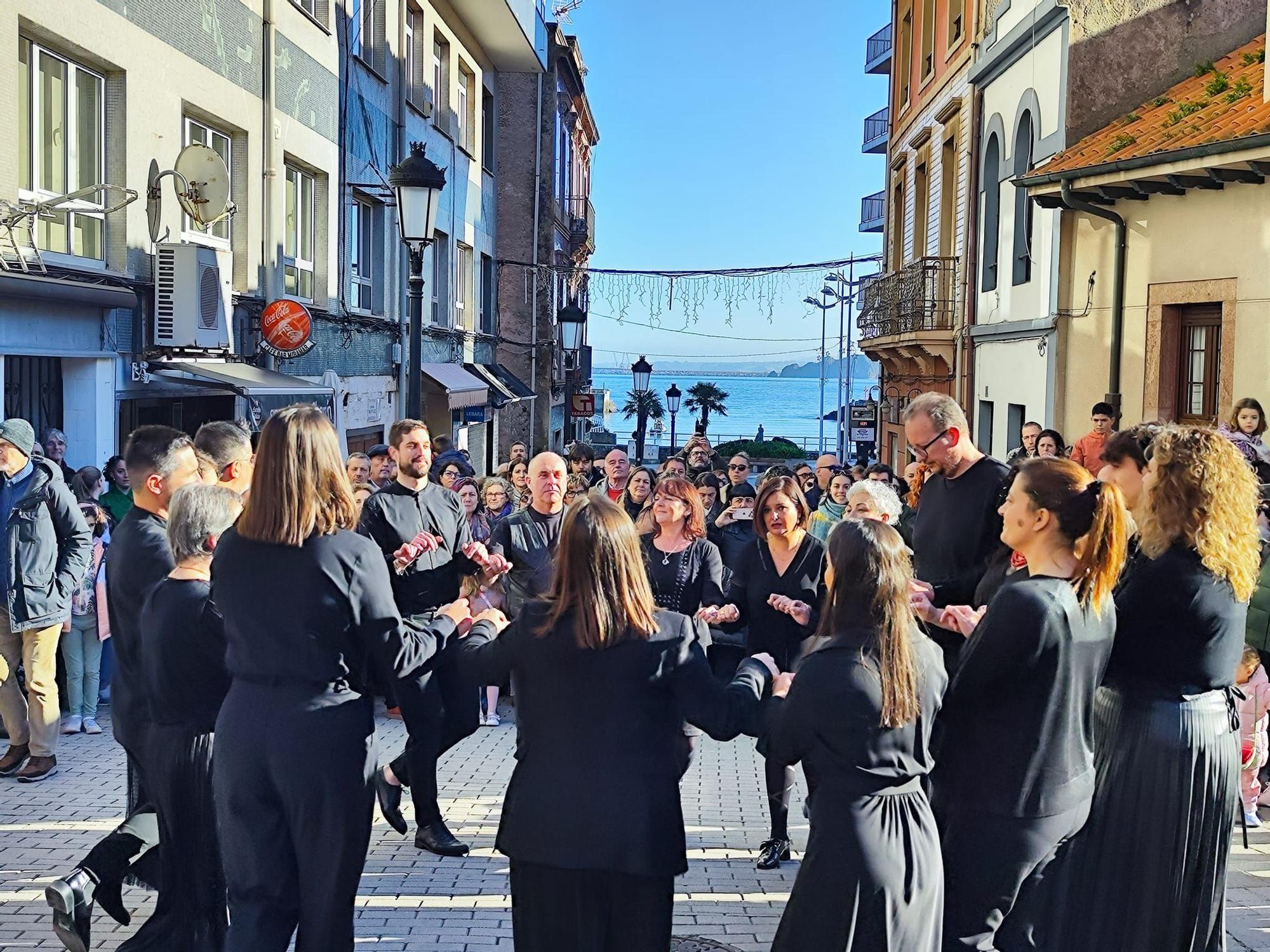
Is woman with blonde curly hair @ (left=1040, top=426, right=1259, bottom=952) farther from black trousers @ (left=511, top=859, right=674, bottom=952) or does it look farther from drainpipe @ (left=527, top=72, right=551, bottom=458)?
drainpipe @ (left=527, top=72, right=551, bottom=458)

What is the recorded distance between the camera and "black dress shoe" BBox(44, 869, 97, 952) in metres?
4.77

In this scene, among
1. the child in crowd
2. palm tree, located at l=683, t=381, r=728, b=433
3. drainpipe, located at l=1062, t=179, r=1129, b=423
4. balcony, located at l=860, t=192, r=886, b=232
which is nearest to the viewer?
the child in crowd

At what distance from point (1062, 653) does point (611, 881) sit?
5.12ft

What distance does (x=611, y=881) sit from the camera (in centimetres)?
397

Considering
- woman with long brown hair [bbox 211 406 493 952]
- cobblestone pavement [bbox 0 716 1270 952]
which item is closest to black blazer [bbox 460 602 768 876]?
woman with long brown hair [bbox 211 406 493 952]

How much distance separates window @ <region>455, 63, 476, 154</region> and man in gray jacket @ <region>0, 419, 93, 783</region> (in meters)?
19.0

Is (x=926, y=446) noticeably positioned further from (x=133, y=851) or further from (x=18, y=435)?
(x=18, y=435)

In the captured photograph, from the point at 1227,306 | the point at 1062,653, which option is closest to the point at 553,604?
the point at 1062,653

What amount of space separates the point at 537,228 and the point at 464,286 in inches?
219

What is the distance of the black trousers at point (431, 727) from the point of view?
598cm

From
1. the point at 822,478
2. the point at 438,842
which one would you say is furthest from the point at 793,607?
the point at 822,478

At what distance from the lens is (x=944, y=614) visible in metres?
4.64

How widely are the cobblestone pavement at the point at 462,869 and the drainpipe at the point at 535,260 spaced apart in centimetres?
2384

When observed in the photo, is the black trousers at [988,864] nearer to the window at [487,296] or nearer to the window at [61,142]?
the window at [61,142]
